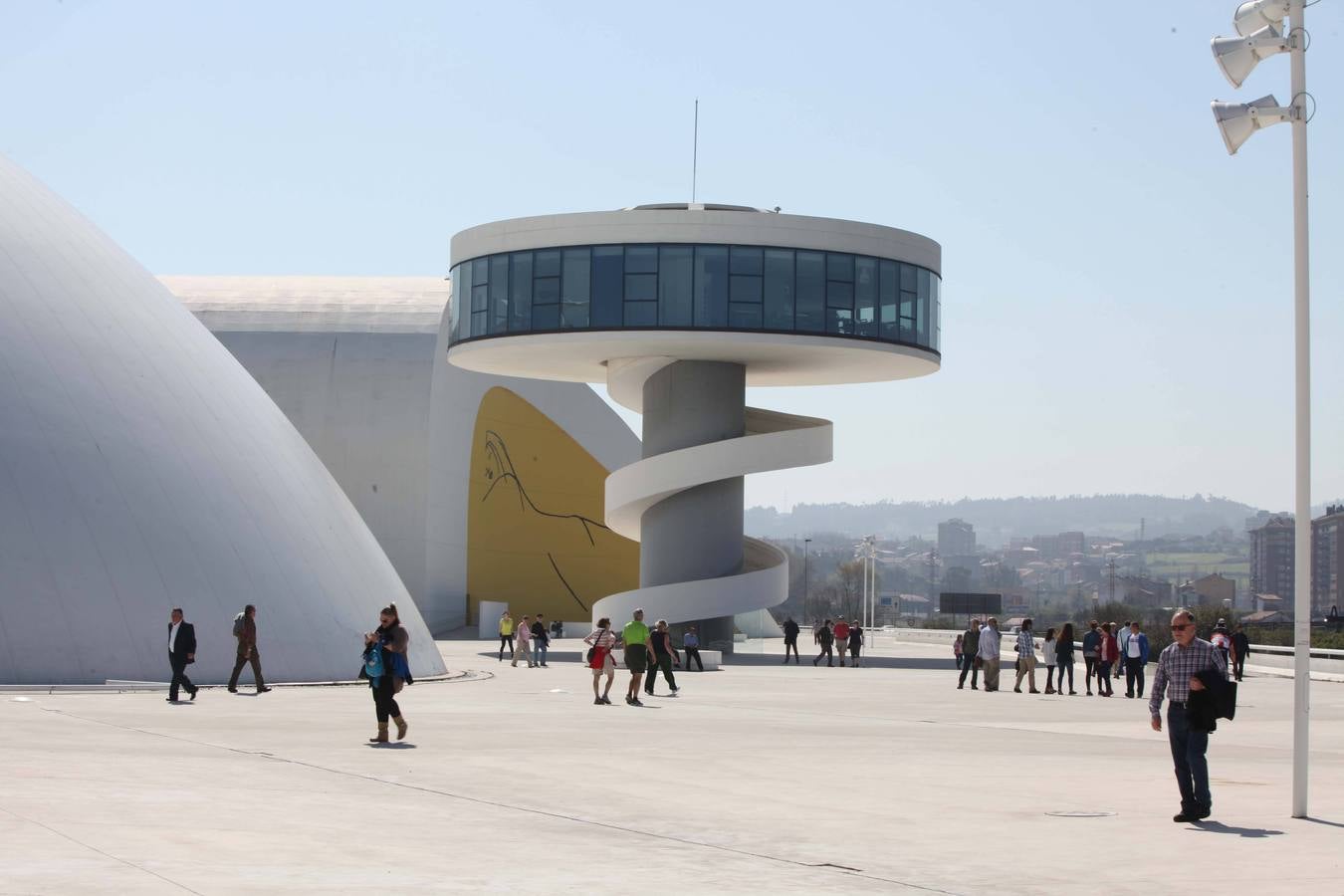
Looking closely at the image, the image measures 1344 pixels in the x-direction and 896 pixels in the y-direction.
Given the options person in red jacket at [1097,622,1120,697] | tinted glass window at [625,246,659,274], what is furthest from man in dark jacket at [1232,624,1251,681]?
tinted glass window at [625,246,659,274]

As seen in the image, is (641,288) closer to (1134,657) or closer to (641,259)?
(641,259)

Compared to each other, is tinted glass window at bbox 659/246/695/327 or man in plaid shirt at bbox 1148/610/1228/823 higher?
tinted glass window at bbox 659/246/695/327

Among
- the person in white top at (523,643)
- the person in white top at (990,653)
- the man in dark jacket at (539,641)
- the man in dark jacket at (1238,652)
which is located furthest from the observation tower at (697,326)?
the person in white top at (990,653)

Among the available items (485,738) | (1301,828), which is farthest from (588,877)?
(485,738)

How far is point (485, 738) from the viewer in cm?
1888

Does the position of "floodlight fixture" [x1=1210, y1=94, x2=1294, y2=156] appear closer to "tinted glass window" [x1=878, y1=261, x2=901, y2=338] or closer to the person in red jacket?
the person in red jacket

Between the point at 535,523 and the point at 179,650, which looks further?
the point at 535,523

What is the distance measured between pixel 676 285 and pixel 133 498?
24.4m

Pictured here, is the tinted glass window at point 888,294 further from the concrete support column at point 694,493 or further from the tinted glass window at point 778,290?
the concrete support column at point 694,493

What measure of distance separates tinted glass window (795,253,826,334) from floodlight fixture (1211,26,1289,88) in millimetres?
35503

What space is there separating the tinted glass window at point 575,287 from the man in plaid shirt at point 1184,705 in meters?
36.4

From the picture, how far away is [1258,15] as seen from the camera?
13656mm

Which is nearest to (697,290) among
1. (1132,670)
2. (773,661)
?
(773,661)

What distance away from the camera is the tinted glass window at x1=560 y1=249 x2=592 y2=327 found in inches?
1944
